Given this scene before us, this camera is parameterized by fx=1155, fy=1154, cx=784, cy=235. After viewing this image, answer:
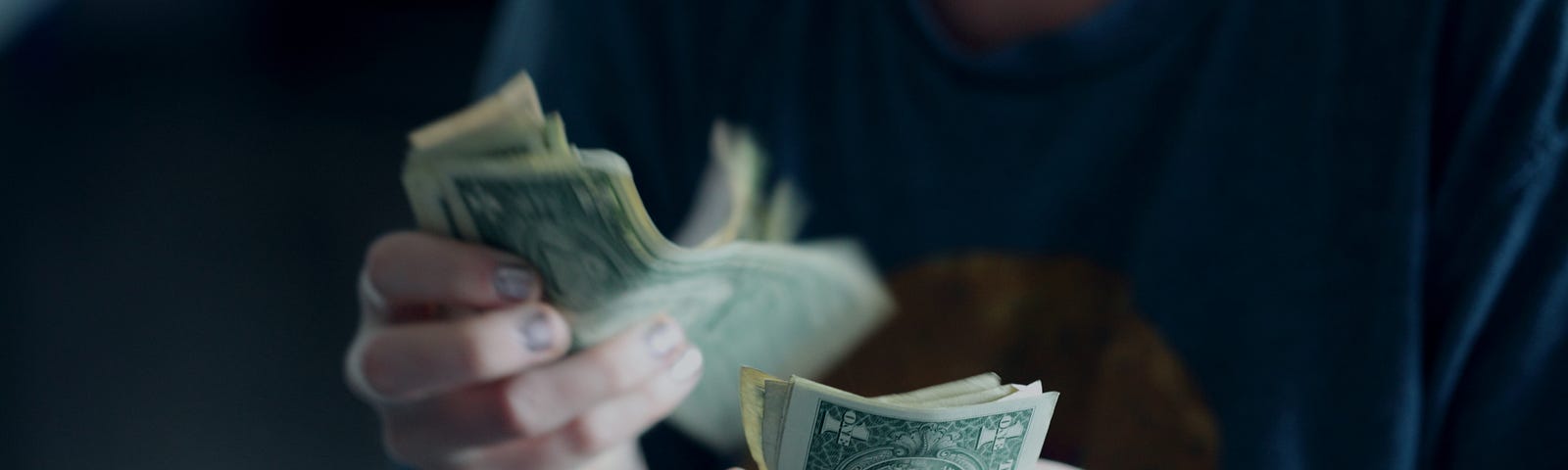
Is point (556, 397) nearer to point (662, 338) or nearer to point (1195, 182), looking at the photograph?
point (662, 338)

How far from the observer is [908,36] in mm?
621

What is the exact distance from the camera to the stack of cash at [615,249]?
33 centimetres

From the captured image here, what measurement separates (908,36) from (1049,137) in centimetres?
9

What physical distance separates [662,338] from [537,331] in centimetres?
4

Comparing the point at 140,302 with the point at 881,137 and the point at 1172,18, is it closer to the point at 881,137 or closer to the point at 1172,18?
the point at 881,137

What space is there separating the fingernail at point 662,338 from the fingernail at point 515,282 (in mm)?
43

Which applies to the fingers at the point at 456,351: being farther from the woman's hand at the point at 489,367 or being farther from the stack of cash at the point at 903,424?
the stack of cash at the point at 903,424

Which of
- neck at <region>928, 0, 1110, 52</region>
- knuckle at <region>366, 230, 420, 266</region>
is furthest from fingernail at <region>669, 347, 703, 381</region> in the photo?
neck at <region>928, 0, 1110, 52</region>

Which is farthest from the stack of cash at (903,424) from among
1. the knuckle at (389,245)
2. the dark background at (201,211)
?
the dark background at (201,211)

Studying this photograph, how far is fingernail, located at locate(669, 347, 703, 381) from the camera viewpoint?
0.40 metres

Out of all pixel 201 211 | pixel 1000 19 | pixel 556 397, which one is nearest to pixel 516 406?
pixel 556 397

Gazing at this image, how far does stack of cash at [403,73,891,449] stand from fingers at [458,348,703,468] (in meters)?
0.01

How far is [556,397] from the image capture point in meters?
0.42

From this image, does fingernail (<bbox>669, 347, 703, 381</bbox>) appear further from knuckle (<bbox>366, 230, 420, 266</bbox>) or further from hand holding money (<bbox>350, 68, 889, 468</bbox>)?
knuckle (<bbox>366, 230, 420, 266</bbox>)
